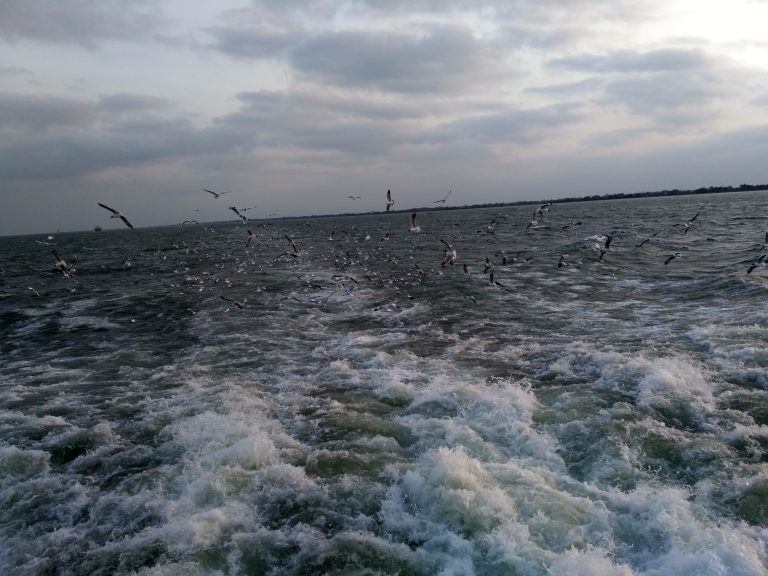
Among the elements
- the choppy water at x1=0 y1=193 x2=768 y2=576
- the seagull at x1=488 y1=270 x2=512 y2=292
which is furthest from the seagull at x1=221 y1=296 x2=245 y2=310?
the seagull at x1=488 y1=270 x2=512 y2=292

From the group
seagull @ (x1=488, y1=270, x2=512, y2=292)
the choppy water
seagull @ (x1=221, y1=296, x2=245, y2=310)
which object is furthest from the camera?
seagull @ (x1=488, y1=270, x2=512, y2=292)

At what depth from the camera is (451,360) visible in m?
13.6

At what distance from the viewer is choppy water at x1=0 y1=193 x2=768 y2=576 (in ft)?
20.6

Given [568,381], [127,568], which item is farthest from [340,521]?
[568,381]

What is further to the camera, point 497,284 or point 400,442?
point 497,284

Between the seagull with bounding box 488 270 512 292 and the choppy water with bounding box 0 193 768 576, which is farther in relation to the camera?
the seagull with bounding box 488 270 512 292

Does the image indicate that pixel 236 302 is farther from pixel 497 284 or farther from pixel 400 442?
pixel 400 442

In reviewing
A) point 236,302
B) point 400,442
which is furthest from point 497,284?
point 400,442

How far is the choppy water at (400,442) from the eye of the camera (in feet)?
20.6

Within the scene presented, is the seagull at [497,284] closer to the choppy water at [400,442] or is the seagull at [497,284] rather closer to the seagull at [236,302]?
the choppy water at [400,442]

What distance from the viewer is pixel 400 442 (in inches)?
354

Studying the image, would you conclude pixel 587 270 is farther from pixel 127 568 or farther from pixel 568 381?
pixel 127 568

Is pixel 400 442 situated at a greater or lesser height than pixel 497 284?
lesser

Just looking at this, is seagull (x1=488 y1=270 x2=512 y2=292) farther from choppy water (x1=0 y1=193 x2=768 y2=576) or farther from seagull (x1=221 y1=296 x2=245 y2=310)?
seagull (x1=221 y1=296 x2=245 y2=310)
